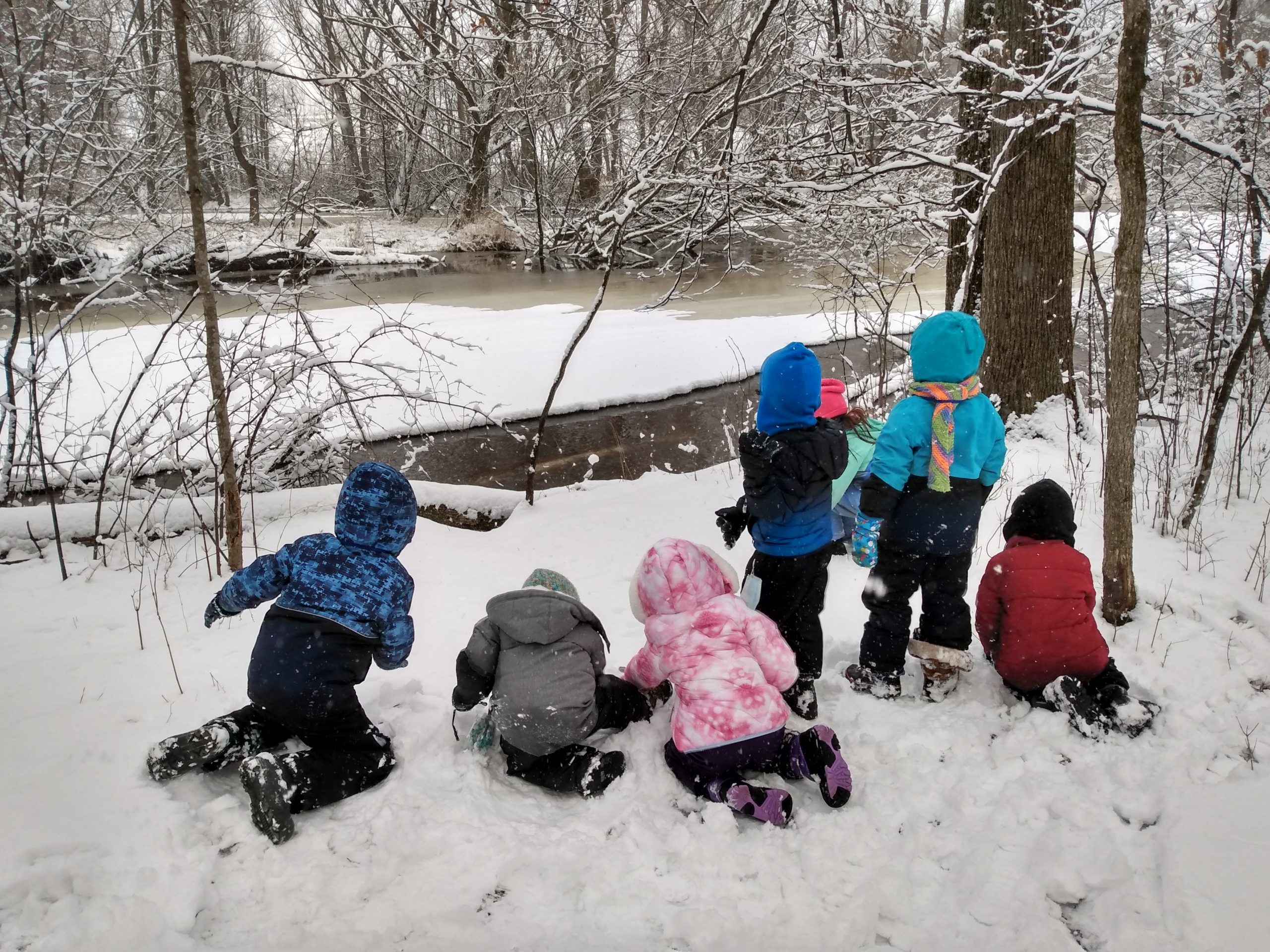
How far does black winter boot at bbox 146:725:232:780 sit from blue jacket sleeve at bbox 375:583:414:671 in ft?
1.70

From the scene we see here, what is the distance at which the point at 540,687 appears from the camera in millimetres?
2355

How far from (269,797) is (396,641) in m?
0.55

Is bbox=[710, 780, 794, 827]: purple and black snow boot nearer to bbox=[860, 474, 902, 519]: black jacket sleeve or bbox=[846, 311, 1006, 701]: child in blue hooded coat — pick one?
bbox=[846, 311, 1006, 701]: child in blue hooded coat

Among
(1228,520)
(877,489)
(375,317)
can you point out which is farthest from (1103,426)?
(375,317)

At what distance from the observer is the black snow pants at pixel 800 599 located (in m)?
2.87

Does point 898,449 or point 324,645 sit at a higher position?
point 898,449

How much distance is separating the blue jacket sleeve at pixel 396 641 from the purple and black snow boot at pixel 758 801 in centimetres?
108

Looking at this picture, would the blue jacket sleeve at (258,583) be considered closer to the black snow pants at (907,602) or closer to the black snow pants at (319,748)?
the black snow pants at (319,748)

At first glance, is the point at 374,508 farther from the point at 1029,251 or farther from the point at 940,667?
the point at 1029,251

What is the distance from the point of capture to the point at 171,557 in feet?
13.0

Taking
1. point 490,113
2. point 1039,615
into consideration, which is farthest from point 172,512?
point 490,113

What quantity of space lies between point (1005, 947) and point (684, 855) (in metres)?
0.82

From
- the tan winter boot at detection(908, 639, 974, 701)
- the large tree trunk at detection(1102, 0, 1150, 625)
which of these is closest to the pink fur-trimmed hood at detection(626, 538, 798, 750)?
the tan winter boot at detection(908, 639, 974, 701)

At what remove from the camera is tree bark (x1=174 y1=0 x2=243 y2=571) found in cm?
335
